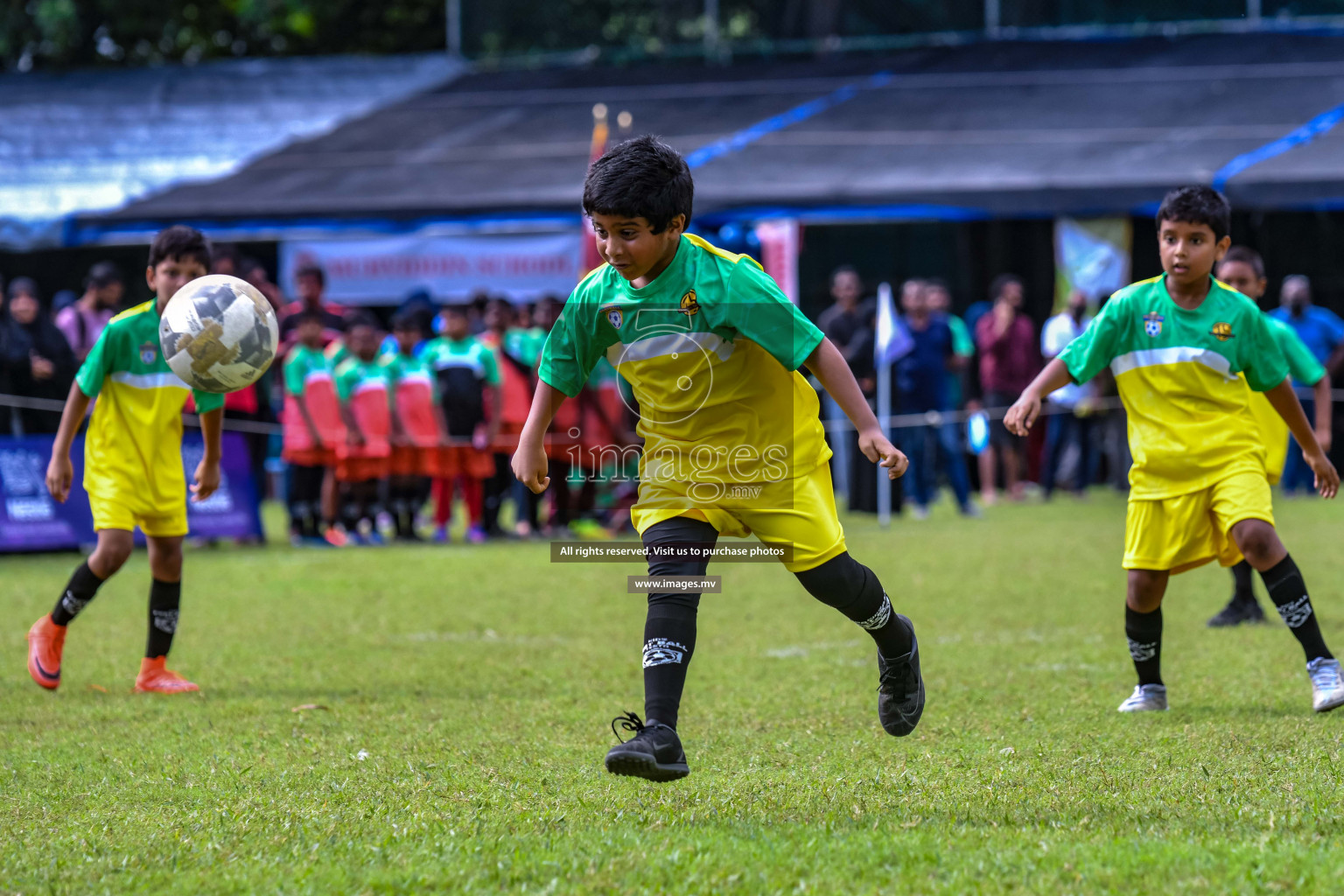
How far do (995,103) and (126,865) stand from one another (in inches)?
695

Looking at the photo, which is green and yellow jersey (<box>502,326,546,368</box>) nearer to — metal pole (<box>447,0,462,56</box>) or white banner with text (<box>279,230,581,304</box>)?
white banner with text (<box>279,230,581,304</box>)

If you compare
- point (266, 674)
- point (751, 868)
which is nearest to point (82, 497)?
point (266, 674)

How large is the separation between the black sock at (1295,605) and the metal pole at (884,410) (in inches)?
336

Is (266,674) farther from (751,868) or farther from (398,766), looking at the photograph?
(751,868)

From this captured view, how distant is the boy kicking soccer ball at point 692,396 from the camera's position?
4586 mm

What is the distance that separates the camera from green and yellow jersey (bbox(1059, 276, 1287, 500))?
598 centimetres

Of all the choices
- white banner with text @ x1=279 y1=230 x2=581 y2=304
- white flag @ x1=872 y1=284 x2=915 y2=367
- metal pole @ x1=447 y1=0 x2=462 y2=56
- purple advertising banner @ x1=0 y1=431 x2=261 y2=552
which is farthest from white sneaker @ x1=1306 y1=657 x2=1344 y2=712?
metal pole @ x1=447 y1=0 x2=462 y2=56

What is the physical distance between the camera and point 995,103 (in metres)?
20.1

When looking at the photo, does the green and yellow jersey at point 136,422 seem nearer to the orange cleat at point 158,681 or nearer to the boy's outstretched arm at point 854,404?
the orange cleat at point 158,681

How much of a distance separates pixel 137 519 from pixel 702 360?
317cm

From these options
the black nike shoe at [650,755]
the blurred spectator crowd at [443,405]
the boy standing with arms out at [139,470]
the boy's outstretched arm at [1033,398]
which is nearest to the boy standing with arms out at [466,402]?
the blurred spectator crowd at [443,405]

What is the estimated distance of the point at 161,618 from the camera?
6965mm

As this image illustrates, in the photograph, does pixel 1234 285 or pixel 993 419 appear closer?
pixel 1234 285

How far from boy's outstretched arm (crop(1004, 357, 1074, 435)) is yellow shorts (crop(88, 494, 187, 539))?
3357 mm
